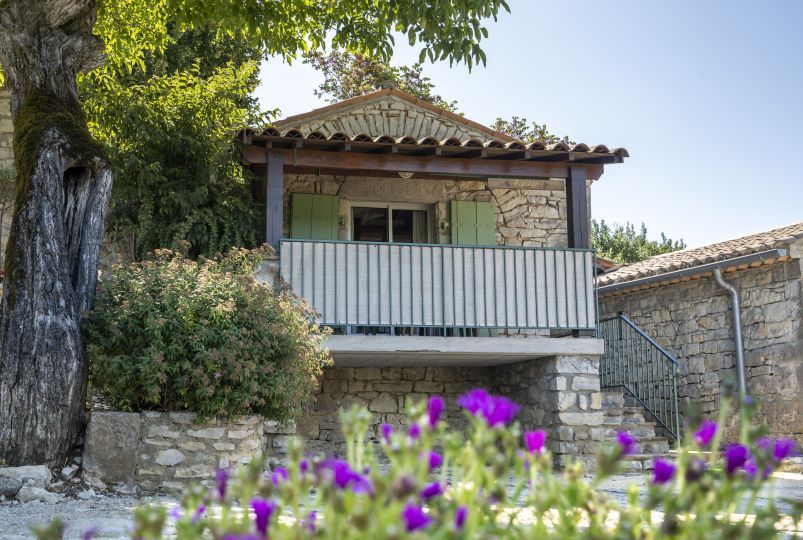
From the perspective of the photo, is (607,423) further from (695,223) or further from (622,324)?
(695,223)

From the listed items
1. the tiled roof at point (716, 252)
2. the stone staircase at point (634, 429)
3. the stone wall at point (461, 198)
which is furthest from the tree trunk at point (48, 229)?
the tiled roof at point (716, 252)

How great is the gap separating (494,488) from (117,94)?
8.87 meters

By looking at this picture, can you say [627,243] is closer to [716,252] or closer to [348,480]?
[716,252]

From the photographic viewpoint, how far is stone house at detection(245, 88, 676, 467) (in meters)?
8.45

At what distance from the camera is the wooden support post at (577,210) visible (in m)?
9.01

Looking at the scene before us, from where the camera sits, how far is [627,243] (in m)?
27.9

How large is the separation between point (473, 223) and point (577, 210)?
1.69m

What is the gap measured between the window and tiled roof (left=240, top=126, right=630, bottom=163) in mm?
1889

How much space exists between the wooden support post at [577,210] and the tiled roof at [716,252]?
2.64m

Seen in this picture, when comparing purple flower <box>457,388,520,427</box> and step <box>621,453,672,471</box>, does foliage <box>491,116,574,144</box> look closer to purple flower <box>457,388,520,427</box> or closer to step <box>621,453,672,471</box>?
step <box>621,453,672,471</box>

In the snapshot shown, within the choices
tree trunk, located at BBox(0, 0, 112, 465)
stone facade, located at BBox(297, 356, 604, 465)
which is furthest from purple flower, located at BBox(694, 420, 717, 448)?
stone facade, located at BBox(297, 356, 604, 465)

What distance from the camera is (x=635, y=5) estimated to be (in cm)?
1220

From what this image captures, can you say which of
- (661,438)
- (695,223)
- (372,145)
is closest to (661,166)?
(695,223)

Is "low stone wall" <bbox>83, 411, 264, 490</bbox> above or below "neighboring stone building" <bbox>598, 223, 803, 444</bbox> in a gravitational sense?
below
